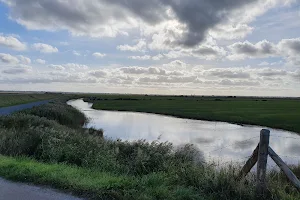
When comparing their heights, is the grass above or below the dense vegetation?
below

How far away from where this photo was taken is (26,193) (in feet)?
24.9

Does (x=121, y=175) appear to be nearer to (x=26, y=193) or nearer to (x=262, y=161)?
(x=26, y=193)

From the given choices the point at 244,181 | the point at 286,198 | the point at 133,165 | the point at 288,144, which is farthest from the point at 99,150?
the point at 288,144

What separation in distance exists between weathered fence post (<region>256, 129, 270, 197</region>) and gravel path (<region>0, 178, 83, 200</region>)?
4341 mm

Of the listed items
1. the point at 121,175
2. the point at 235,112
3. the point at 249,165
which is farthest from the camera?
the point at 235,112

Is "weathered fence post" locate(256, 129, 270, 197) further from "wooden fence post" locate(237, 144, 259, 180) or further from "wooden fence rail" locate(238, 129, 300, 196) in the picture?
"wooden fence post" locate(237, 144, 259, 180)

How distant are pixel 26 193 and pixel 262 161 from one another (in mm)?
5641

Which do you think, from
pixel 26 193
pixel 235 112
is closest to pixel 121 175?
pixel 26 193

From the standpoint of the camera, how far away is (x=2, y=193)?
7.55 meters

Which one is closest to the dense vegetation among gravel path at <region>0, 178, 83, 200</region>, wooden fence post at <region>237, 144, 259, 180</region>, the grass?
wooden fence post at <region>237, 144, 259, 180</region>

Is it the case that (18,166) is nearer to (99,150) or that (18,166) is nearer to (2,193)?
(2,193)

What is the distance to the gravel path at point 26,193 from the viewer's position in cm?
728

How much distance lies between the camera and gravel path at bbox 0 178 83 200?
287 inches

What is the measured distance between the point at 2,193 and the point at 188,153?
949cm
